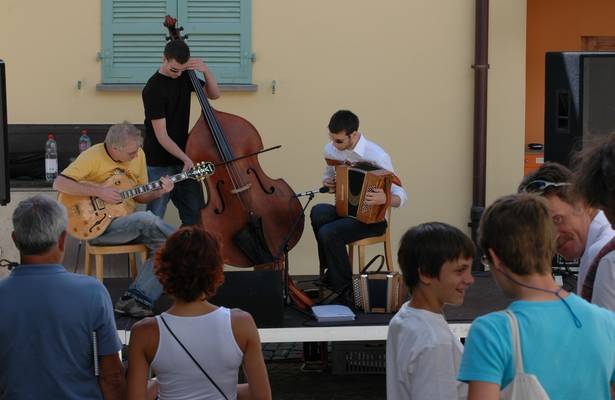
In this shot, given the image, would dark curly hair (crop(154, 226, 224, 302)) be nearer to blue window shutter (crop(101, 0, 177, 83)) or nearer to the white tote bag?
the white tote bag

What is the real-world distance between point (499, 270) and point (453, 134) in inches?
200

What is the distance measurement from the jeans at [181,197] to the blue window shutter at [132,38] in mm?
1152

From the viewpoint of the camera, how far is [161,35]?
725cm

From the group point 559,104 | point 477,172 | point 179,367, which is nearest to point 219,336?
point 179,367

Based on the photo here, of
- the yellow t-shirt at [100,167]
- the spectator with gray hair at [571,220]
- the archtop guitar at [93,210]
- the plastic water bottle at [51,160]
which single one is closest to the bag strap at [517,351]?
the spectator with gray hair at [571,220]

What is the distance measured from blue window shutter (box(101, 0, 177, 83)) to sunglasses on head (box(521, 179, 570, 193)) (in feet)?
14.6

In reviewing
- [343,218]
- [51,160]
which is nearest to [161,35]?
[51,160]

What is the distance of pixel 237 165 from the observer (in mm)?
5695

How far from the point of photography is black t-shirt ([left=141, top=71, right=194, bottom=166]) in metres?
6.18

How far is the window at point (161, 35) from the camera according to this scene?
23.7ft

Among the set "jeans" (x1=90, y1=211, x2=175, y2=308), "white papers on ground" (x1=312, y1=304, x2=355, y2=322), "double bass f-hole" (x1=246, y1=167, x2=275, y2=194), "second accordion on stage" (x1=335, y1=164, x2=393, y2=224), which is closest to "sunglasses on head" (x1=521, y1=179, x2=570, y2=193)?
"white papers on ground" (x1=312, y1=304, x2=355, y2=322)

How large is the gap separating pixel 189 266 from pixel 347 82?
4454mm

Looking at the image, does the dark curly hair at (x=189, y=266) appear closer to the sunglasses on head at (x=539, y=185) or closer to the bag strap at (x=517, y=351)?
the sunglasses on head at (x=539, y=185)

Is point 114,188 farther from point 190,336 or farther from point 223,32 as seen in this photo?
point 190,336
